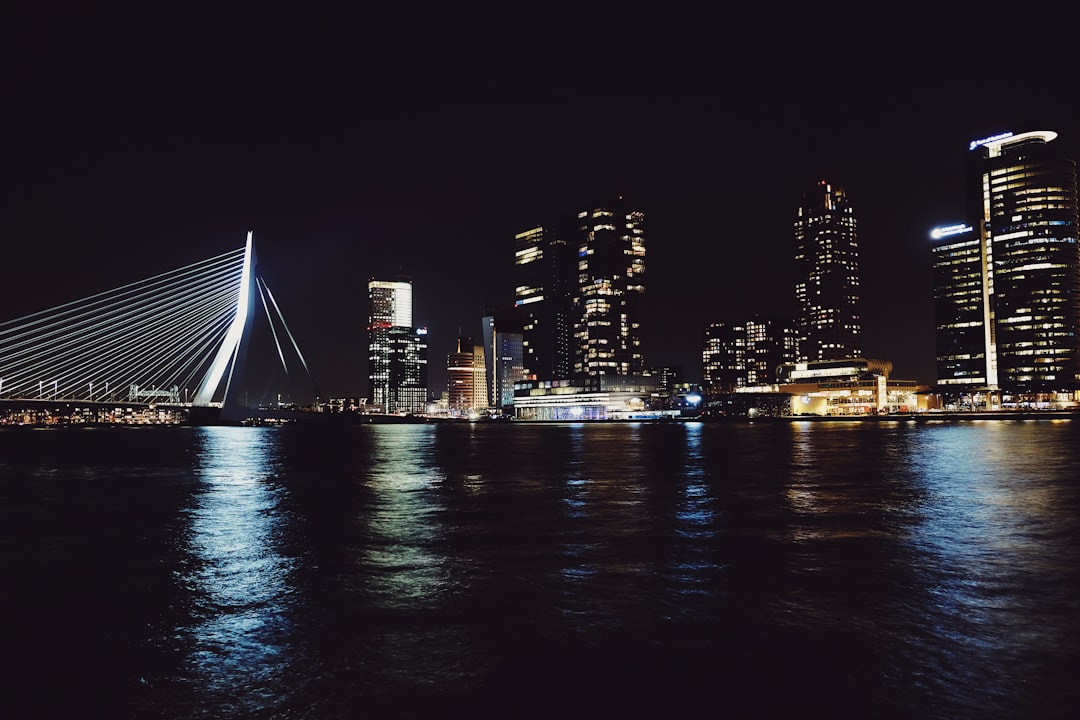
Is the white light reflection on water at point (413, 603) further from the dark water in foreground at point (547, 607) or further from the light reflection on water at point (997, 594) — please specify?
the light reflection on water at point (997, 594)

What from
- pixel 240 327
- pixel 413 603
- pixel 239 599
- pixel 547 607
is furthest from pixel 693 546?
pixel 240 327

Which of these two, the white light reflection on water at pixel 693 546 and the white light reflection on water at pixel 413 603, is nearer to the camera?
the white light reflection on water at pixel 413 603

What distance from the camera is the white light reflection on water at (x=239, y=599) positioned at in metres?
9.25

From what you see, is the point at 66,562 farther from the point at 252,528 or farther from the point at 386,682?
the point at 386,682

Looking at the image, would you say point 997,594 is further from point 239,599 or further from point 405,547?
point 239,599

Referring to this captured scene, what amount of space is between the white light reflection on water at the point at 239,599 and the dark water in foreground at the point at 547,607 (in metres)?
0.06

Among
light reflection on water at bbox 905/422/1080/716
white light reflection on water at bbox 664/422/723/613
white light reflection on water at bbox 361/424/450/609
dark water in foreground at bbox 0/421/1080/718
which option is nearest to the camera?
dark water in foreground at bbox 0/421/1080/718

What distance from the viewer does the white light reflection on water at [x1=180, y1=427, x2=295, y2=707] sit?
9250 mm

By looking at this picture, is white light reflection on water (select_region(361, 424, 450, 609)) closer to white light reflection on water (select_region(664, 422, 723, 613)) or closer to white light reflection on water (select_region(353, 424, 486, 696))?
white light reflection on water (select_region(353, 424, 486, 696))

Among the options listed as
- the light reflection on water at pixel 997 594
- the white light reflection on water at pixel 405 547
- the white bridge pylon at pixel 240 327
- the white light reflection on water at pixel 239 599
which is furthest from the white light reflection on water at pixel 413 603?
the white bridge pylon at pixel 240 327

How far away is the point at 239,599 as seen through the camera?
1322cm

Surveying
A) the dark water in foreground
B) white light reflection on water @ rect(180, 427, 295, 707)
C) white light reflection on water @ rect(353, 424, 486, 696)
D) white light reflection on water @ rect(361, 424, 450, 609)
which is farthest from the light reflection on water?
white light reflection on water @ rect(180, 427, 295, 707)

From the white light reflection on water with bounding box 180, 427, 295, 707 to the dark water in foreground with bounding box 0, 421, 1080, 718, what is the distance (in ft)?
0.20

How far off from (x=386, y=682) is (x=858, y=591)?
8451mm
